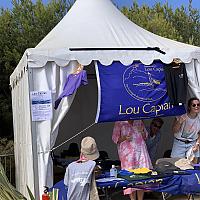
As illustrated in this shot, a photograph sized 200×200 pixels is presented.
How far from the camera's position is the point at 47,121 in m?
5.16

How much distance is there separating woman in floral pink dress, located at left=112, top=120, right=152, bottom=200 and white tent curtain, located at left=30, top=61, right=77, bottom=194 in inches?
36.3

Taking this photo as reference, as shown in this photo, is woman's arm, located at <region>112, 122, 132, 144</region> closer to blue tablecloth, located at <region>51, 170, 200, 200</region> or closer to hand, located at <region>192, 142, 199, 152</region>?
hand, located at <region>192, 142, 199, 152</region>

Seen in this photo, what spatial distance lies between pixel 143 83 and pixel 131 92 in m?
0.22

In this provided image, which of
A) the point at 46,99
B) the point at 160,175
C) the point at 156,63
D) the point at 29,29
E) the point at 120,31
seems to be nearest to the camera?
the point at 160,175

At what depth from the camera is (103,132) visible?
9305 millimetres

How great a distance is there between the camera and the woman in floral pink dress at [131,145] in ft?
18.2

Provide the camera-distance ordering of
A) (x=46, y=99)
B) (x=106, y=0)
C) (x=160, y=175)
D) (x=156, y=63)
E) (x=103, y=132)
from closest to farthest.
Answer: (x=160, y=175), (x=46, y=99), (x=156, y=63), (x=106, y=0), (x=103, y=132)

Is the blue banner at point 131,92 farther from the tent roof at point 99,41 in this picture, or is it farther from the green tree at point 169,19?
the green tree at point 169,19

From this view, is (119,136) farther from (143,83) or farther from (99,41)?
(99,41)

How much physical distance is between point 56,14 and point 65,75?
9.69 metres

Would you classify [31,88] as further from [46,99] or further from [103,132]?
[103,132]

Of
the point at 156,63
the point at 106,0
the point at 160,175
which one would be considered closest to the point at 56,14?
the point at 106,0

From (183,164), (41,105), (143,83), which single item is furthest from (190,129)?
(41,105)

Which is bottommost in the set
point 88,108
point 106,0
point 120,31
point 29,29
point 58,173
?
point 58,173
